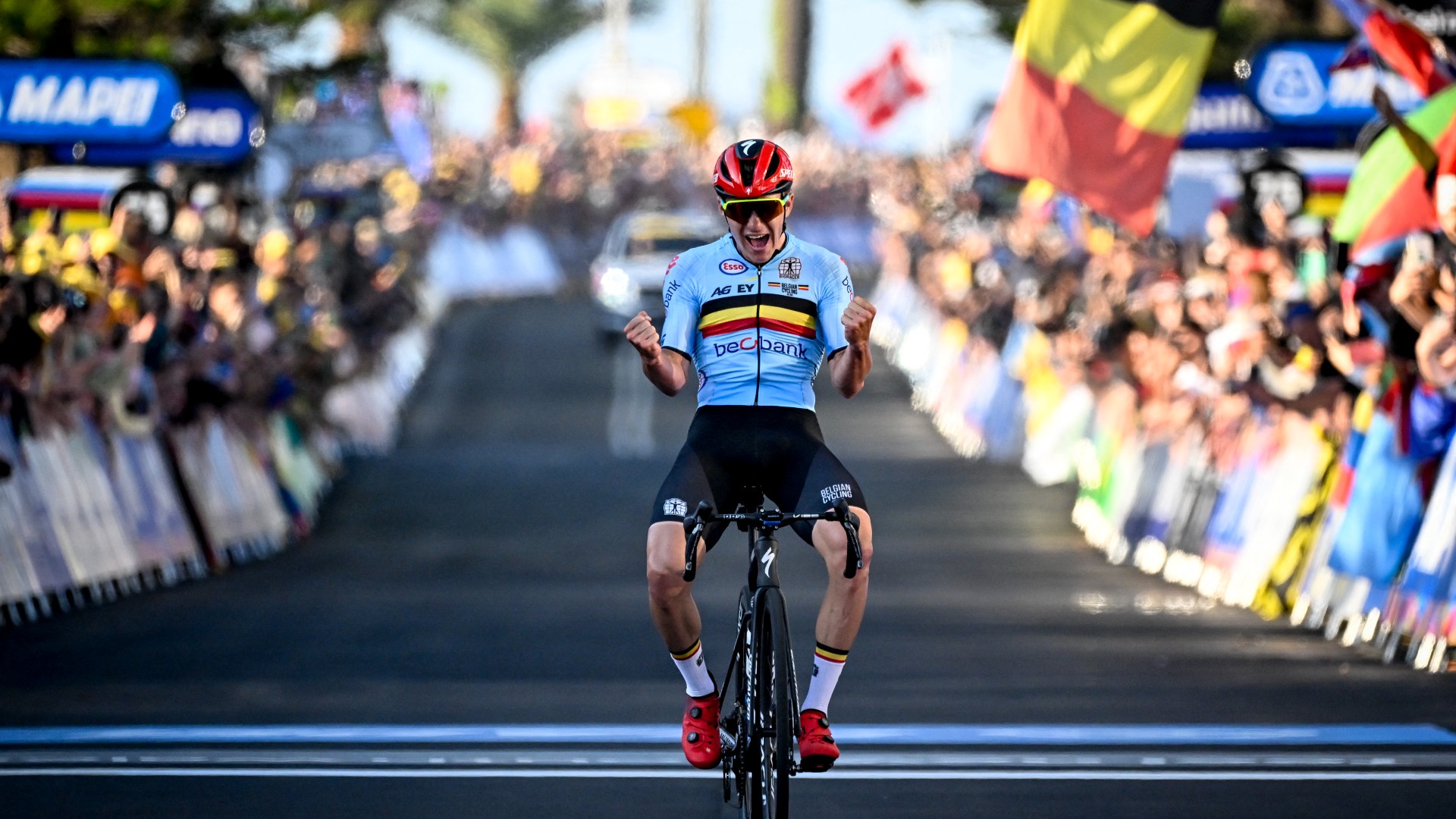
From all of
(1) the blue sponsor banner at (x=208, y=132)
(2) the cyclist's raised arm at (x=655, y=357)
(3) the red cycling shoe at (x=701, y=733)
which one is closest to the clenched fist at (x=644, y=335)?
(2) the cyclist's raised arm at (x=655, y=357)

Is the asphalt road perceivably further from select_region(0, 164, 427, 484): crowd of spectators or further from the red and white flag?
the red and white flag

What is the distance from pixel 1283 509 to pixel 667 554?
6957mm

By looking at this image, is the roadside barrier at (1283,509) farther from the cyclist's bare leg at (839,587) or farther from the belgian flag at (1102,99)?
the cyclist's bare leg at (839,587)

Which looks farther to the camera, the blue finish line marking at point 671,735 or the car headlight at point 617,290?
the car headlight at point 617,290

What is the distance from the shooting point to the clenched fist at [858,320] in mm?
7770

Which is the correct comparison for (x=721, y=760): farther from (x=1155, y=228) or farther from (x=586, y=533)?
(x=1155, y=228)

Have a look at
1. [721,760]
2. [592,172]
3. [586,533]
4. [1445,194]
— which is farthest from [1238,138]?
[592,172]

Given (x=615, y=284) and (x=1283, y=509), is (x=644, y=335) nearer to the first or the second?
(x=1283, y=509)

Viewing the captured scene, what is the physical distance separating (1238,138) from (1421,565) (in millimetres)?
8648

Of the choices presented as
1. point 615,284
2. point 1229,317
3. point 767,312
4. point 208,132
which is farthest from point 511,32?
point 767,312

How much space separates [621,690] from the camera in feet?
37.8

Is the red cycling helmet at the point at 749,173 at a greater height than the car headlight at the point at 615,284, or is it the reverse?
the red cycling helmet at the point at 749,173

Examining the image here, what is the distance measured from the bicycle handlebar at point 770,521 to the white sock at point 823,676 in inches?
15.6

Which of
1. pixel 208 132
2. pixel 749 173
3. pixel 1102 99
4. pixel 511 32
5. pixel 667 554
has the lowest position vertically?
pixel 667 554
